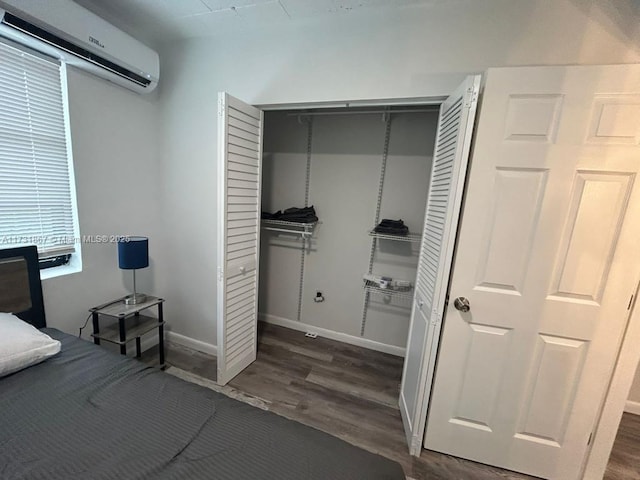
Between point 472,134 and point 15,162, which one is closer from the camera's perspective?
point 472,134

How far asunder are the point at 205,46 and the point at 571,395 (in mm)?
3323

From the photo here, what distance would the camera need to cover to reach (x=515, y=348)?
4.71 feet

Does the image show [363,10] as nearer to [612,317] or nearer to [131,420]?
[612,317]

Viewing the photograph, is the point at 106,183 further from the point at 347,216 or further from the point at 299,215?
the point at 347,216

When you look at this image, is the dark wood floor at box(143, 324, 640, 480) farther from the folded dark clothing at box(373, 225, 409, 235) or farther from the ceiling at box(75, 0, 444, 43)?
the ceiling at box(75, 0, 444, 43)

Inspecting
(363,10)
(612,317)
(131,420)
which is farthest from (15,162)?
(612,317)

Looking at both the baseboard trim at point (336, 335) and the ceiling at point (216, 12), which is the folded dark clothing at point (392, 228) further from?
the ceiling at point (216, 12)

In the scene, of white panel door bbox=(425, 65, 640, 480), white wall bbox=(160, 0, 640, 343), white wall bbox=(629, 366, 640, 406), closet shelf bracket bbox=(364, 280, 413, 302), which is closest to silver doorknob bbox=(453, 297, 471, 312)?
white panel door bbox=(425, 65, 640, 480)

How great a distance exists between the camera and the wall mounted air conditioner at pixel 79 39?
136 cm

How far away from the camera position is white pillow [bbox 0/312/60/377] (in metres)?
1.16

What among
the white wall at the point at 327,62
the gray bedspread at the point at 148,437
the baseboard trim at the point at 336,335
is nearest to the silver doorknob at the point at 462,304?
the gray bedspread at the point at 148,437

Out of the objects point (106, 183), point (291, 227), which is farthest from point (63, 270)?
point (291, 227)

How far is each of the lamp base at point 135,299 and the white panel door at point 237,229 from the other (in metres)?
0.71

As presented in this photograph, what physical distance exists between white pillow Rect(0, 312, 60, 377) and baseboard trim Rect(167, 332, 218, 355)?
1.26m
